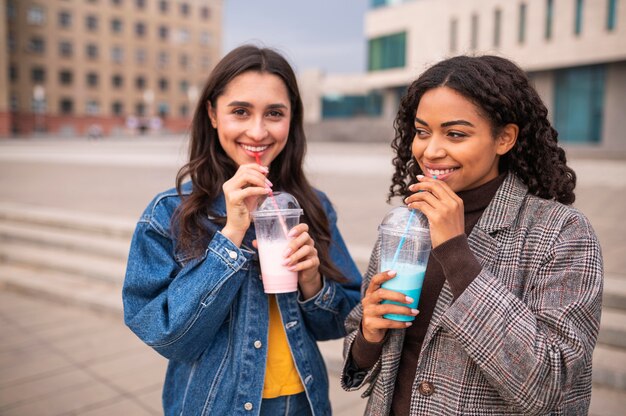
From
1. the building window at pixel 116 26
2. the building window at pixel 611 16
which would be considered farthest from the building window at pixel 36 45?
the building window at pixel 611 16

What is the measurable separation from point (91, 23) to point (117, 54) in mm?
3944

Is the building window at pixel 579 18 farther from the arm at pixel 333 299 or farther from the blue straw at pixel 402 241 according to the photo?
the blue straw at pixel 402 241

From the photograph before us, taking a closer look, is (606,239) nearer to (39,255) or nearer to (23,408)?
(23,408)

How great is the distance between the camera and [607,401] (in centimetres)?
337

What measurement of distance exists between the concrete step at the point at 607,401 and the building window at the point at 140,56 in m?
64.6

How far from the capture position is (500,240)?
153 centimetres

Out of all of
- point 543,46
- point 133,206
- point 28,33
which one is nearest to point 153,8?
point 28,33

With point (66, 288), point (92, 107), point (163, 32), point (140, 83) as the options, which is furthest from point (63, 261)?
point (163, 32)

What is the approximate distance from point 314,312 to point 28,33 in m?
62.2

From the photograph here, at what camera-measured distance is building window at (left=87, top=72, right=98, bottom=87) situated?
192 ft

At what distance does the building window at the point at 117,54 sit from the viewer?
6025 centimetres

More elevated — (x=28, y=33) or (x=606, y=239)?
(x=28, y=33)

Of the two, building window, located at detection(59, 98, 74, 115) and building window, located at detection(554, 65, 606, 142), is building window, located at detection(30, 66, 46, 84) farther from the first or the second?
building window, located at detection(554, 65, 606, 142)

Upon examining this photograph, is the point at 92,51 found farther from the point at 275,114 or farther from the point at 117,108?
the point at 275,114
